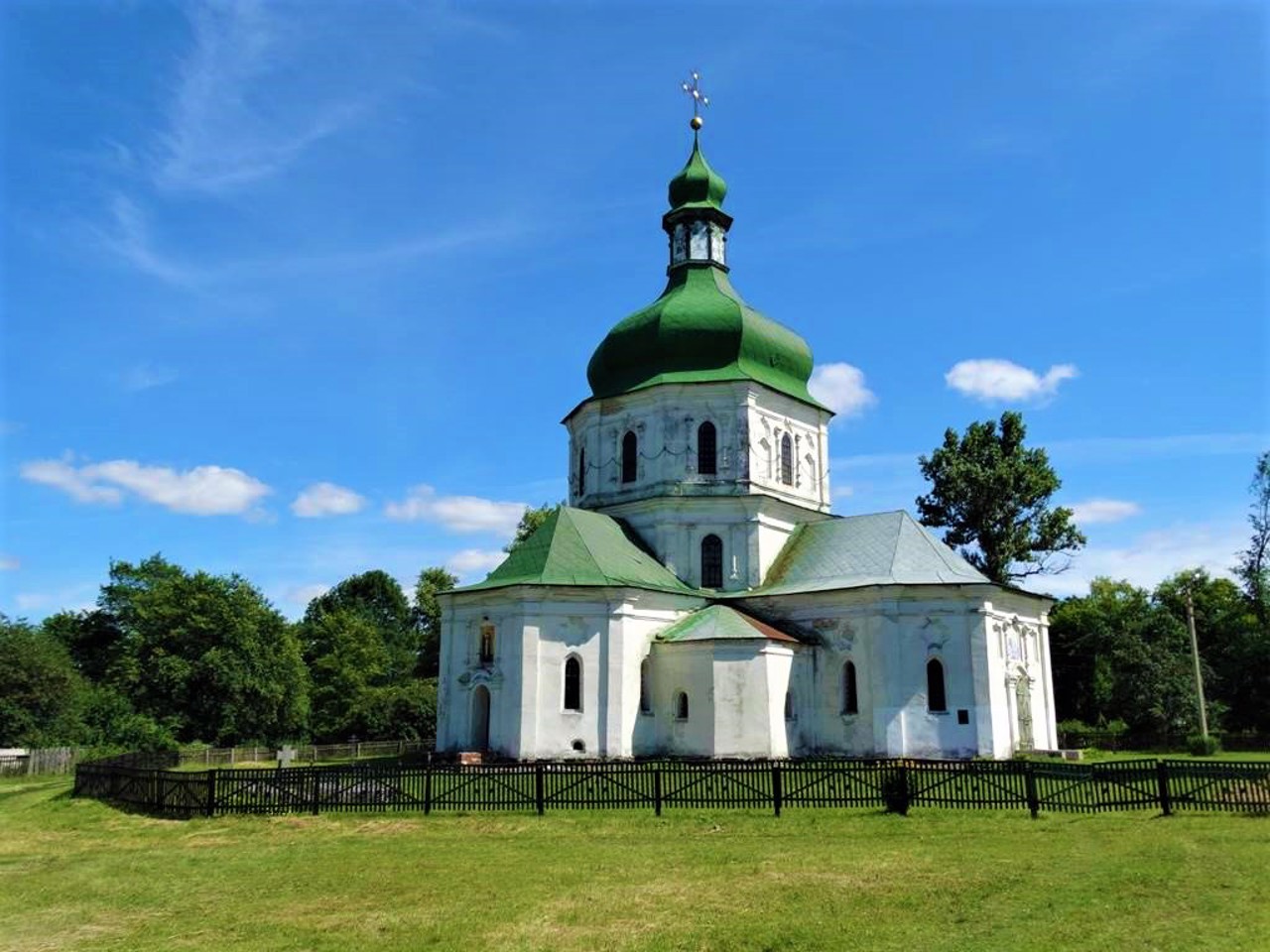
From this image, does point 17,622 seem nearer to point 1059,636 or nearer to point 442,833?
point 442,833

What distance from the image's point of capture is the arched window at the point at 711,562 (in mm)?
34875

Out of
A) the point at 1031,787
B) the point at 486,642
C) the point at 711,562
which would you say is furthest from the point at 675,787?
the point at 711,562

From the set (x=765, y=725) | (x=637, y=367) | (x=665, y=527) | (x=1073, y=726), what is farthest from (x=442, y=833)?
(x=1073, y=726)

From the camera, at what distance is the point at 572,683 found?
30547 millimetres

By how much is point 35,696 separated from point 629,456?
27197 mm

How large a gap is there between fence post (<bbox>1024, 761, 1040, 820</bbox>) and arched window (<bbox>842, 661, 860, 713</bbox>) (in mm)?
12694

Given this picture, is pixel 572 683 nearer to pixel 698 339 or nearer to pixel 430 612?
pixel 698 339

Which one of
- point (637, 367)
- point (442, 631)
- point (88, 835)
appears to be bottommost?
point (88, 835)

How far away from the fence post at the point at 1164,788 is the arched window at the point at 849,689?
13.2 metres

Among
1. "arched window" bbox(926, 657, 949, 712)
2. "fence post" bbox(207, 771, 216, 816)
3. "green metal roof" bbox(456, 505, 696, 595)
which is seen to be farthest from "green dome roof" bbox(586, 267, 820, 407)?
"fence post" bbox(207, 771, 216, 816)

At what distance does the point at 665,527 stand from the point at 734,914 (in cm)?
2440

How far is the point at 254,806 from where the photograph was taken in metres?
19.6

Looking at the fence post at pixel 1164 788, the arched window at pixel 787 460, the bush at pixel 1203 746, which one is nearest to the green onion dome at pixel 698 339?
the arched window at pixel 787 460

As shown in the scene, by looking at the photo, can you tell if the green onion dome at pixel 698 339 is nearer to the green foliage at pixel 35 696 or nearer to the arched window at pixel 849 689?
the arched window at pixel 849 689
